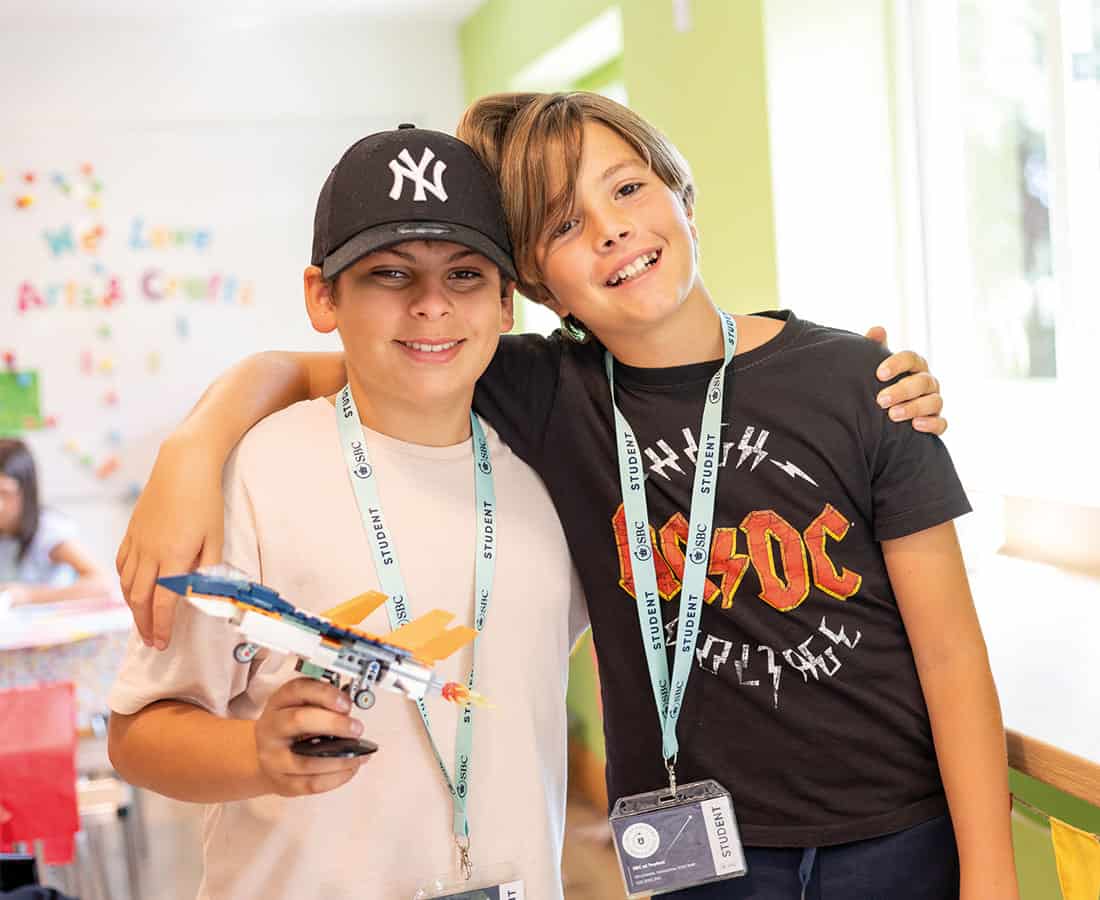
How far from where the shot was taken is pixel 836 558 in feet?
4.69

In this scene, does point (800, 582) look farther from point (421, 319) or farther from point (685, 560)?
point (421, 319)

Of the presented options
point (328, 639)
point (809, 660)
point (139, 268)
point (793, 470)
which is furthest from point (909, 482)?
point (139, 268)

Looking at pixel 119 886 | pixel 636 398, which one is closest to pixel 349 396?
pixel 636 398

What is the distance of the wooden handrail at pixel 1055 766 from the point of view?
55.4 inches

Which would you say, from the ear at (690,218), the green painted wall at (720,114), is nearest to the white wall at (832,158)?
the green painted wall at (720,114)

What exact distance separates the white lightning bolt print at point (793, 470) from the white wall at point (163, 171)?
165 inches

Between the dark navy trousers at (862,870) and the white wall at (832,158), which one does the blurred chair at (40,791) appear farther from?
the white wall at (832,158)

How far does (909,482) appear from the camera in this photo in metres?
1.39

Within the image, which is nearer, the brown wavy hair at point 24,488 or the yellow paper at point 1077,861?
the yellow paper at point 1077,861

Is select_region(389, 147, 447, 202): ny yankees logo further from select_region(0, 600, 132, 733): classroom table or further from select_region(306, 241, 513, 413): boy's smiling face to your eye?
select_region(0, 600, 132, 733): classroom table

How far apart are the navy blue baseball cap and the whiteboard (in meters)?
4.07

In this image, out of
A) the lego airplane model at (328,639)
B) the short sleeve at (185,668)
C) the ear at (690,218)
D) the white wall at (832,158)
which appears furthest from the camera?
the white wall at (832,158)

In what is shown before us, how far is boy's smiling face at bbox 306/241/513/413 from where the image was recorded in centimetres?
→ 137

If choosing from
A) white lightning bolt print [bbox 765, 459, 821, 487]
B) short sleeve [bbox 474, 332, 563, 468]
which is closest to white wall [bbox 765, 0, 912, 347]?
short sleeve [bbox 474, 332, 563, 468]
